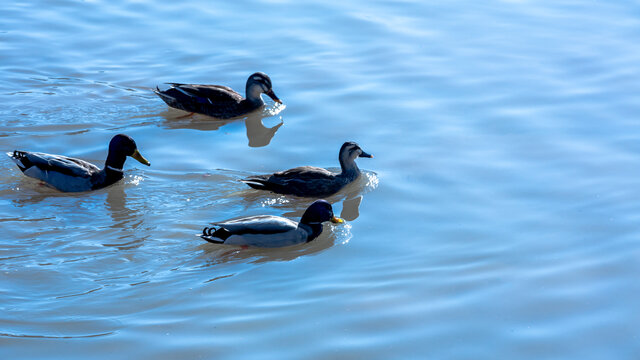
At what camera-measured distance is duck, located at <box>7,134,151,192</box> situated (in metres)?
10.1

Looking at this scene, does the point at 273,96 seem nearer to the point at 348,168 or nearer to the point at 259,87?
the point at 259,87

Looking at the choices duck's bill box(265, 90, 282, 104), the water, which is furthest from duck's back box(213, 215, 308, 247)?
duck's bill box(265, 90, 282, 104)

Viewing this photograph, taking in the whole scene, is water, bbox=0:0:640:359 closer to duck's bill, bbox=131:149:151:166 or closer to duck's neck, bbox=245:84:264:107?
duck's bill, bbox=131:149:151:166

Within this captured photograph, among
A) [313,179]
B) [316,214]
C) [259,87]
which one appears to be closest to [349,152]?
[313,179]

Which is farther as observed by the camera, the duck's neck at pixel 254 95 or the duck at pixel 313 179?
the duck's neck at pixel 254 95

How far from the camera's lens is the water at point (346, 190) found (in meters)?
7.14

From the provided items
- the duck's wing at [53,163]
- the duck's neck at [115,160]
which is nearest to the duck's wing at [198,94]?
the duck's neck at [115,160]

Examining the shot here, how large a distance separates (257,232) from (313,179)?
1.53m

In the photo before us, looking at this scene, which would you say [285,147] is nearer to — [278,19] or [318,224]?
[318,224]

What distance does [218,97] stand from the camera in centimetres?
1230

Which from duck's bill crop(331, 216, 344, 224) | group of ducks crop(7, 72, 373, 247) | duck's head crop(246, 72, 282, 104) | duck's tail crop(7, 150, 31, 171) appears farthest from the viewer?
duck's head crop(246, 72, 282, 104)

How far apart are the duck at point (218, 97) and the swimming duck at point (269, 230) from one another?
3470 millimetres

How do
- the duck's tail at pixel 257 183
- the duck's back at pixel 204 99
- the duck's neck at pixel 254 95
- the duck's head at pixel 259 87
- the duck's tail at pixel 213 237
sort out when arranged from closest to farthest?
the duck's tail at pixel 213 237, the duck's tail at pixel 257 183, the duck's back at pixel 204 99, the duck's head at pixel 259 87, the duck's neck at pixel 254 95

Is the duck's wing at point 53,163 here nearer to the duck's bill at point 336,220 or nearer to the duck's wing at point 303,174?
the duck's wing at point 303,174
